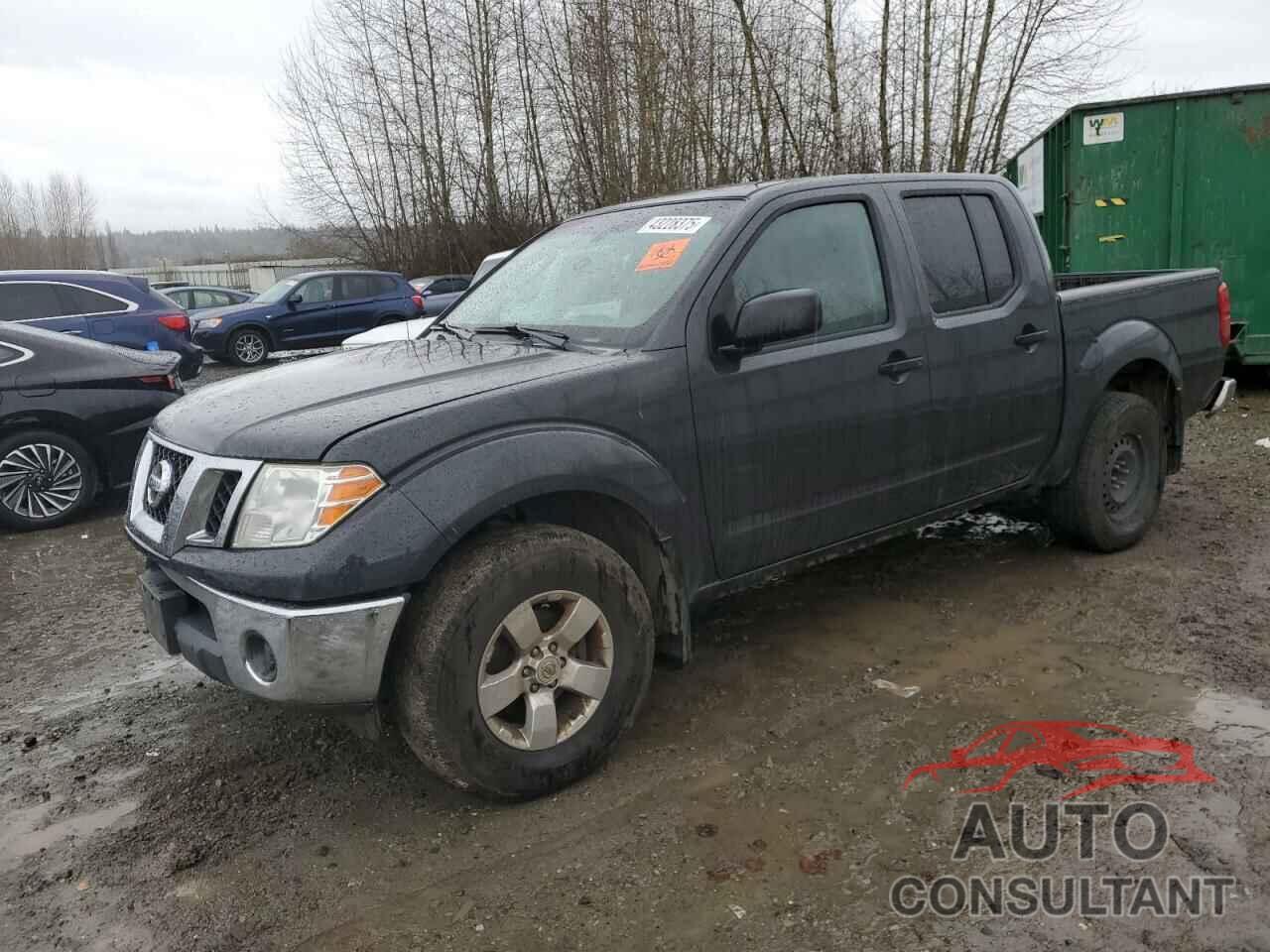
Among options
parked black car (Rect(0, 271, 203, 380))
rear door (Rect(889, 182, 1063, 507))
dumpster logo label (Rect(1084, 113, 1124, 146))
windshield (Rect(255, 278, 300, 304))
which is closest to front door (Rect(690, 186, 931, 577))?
rear door (Rect(889, 182, 1063, 507))

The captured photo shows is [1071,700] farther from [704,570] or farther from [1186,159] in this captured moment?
[1186,159]

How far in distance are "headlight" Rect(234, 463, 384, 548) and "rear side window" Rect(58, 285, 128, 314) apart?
8905 millimetres

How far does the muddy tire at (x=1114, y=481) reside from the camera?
4773 mm

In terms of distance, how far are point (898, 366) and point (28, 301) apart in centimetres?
948

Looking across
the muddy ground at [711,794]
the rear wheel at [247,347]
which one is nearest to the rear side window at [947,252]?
the muddy ground at [711,794]

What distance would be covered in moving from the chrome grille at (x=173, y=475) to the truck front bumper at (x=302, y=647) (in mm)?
395

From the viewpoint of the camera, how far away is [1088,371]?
15.2 ft

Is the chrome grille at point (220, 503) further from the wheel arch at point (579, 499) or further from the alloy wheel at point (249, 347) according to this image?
the alloy wheel at point (249, 347)

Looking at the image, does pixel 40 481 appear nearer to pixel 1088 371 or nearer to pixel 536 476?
pixel 536 476

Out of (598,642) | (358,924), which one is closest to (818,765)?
(598,642)

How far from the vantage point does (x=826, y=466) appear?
12.1 feet

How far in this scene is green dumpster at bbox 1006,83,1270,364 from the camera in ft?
30.1

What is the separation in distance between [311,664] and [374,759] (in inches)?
34.0

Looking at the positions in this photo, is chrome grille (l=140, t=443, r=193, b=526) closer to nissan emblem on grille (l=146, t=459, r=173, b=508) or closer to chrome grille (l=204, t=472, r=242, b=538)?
nissan emblem on grille (l=146, t=459, r=173, b=508)
